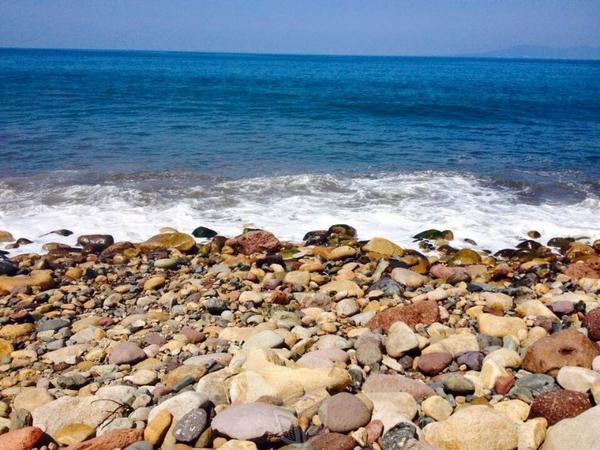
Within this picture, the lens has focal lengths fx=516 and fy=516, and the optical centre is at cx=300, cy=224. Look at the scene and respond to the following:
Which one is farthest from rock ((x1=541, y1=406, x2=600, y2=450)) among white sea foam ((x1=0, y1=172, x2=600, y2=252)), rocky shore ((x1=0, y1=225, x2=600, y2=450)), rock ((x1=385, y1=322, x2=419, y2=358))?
white sea foam ((x1=0, y1=172, x2=600, y2=252))

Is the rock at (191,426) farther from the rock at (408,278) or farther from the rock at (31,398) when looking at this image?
the rock at (408,278)

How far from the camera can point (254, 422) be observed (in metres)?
3.52

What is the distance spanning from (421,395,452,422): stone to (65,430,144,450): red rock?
210cm

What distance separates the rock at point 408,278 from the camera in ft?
23.2

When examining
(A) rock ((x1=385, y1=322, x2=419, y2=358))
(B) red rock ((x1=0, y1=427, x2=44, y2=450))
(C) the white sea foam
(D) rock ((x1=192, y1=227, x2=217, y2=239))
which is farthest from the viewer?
(C) the white sea foam

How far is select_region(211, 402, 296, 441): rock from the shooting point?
3.46 m

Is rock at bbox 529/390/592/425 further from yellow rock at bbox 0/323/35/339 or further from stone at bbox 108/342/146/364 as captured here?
yellow rock at bbox 0/323/35/339

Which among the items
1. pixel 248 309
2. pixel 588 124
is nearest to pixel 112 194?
pixel 248 309

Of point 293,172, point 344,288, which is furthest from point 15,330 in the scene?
point 293,172

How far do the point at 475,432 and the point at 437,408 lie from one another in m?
0.47

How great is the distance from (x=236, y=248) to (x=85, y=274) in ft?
7.92

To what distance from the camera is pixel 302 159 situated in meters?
16.6

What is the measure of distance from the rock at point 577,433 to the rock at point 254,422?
1704 mm

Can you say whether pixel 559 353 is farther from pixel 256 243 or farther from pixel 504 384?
pixel 256 243
